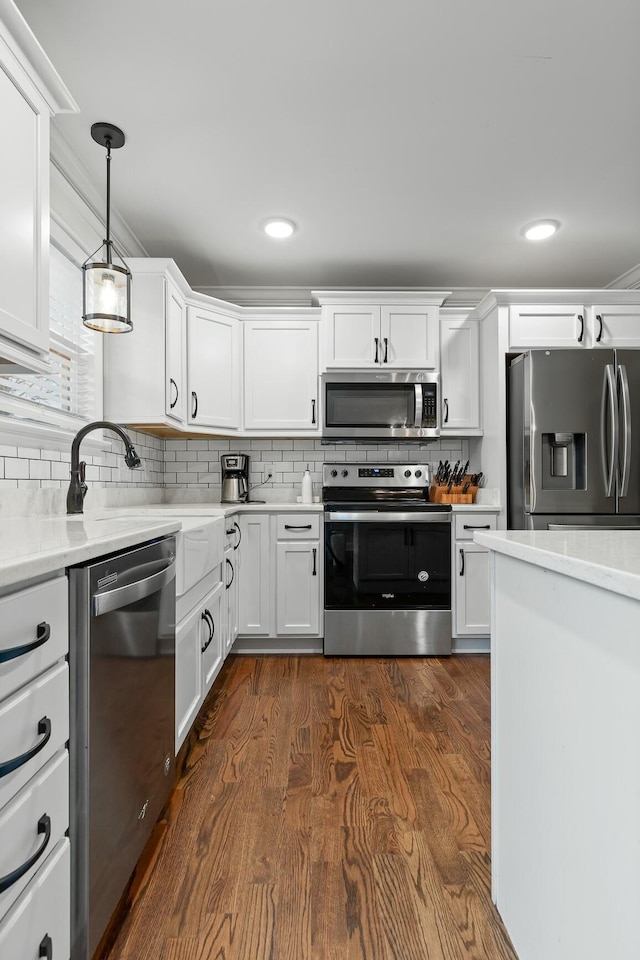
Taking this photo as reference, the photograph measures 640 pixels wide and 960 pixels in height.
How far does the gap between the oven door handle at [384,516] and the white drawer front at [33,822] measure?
227 centimetres

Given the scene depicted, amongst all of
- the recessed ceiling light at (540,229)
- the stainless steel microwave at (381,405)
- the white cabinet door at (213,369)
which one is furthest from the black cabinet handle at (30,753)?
the recessed ceiling light at (540,229)

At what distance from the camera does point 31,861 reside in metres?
0.84

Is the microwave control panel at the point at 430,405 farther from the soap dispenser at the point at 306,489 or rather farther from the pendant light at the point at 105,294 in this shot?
the pendant light at the point at 105,294

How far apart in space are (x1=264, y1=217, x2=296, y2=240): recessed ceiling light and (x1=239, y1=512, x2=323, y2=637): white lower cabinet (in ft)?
5.40

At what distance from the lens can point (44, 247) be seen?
150 cm

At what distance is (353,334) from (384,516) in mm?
1235

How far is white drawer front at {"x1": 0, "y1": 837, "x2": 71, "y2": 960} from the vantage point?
2.63 ft

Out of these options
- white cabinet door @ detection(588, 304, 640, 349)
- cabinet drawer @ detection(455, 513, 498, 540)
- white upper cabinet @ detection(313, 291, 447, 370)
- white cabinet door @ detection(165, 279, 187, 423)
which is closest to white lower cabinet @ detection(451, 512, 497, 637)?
cabinet drawer @ detection(455, 513, 498, 540)

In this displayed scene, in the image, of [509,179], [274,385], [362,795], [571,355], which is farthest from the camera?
[274,385]

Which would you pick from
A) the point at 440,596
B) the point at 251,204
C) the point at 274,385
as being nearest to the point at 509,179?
the point at 251,204

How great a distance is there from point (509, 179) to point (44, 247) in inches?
83.7

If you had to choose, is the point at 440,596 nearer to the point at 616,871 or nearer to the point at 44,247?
the point at 616,871

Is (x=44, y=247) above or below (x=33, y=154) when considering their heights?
below

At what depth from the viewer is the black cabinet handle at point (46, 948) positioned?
2.89 feet
